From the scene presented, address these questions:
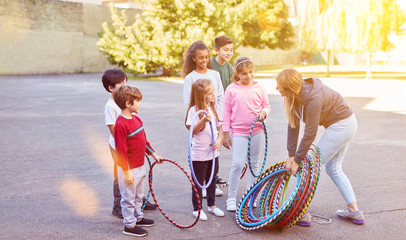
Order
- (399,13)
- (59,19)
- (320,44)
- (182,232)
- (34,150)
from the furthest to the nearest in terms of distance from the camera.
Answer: (59,19) → (320,44) → (399,13) → (34,150) → (182,232)

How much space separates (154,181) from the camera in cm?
560

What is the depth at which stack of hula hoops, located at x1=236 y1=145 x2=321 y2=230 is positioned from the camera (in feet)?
12.1

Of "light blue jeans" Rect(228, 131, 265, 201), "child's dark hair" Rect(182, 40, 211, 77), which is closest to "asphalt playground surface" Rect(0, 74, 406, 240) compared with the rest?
"light blue jeans" Rect(228, 131, 265, 201)

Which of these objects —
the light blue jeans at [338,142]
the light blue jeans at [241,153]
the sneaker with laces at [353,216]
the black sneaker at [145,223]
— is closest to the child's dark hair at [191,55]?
the light blue jeans at [241,153]

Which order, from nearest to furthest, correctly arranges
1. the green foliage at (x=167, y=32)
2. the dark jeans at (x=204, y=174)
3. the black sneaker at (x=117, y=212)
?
the dark jeans at (x=204, y=174), the black sneaker at (x=117, y=212), the green foliage at (x=167, y=32)

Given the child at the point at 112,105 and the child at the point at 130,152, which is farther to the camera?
the child at the point at 112,105

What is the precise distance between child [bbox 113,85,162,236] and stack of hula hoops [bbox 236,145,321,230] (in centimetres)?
102

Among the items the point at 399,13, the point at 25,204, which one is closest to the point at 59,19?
the point at 399,13

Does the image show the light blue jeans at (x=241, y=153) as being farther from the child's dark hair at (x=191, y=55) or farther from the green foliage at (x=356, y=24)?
the green foliage at (x=356, y=24)

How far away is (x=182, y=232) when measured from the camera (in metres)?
3.99

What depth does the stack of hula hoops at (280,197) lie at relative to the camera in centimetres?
367

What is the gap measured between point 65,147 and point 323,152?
510 cm

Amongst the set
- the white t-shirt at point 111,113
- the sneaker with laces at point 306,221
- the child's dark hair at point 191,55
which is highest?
the child's dark hair at point 191,55

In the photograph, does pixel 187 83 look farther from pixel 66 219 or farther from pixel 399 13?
pixel 399 13
